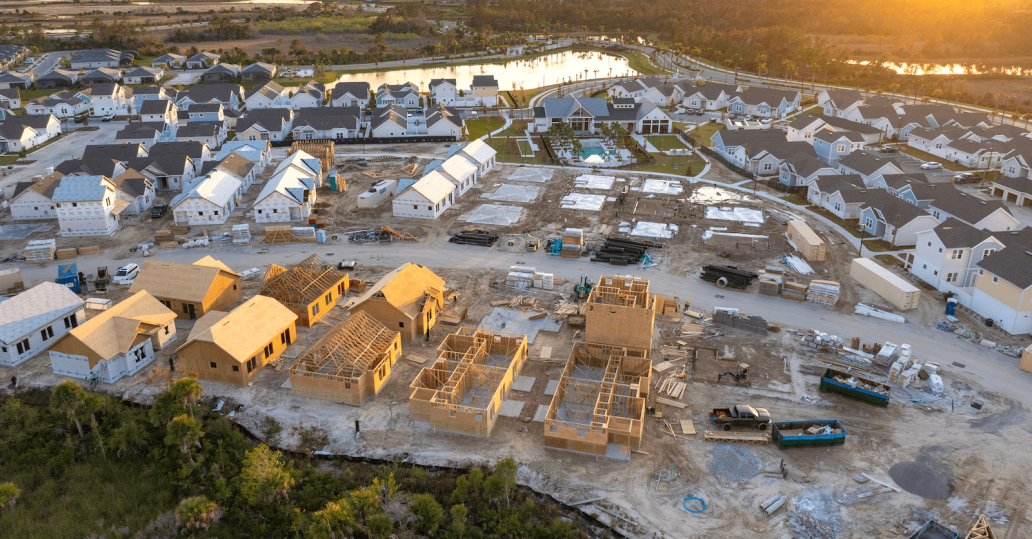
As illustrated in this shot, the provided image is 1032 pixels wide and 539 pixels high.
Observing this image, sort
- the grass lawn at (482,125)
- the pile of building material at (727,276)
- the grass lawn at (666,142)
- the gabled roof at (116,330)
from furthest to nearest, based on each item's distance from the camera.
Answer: the grass lawn at (482,125)
the grass lawn at (666,142)
the pile of building material at (727,276)
the gabled roof at (116,330)

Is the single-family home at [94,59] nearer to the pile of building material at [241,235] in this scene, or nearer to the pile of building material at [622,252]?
the pile of building material at [241,235]

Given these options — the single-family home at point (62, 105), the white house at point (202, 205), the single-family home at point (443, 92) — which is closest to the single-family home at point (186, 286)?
the white house at point (202, 205)

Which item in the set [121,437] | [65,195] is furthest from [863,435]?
[65,195]

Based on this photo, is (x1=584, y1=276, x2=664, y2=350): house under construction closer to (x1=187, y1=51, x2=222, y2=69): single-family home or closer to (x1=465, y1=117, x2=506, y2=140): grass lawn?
(x1=465, y1=117, x2=506, y2=140): grass lawn

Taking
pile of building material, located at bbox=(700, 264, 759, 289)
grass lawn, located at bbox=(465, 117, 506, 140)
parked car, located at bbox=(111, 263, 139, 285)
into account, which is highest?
grass lawn, located at bbox=(465, 117, 506, 140)

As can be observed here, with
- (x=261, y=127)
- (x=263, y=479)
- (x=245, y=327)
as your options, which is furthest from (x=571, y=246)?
(x=261, y=127)

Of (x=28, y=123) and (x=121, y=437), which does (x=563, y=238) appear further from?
(x=28, y=123)

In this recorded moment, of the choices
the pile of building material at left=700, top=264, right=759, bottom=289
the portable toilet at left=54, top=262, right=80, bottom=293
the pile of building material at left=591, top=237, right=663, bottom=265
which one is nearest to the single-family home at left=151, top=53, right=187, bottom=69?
the portable toilet at left=54, top=262, right=80, bottom=293
